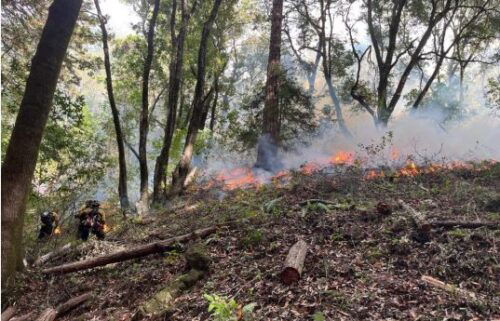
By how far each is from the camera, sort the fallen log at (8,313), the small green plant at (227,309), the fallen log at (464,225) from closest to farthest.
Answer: the small green plant at (227,309) < the fallen log at (464,225) < the fallen log at (8,313)

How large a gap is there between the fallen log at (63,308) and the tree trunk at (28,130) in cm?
151

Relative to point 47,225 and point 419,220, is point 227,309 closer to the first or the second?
point 419,220

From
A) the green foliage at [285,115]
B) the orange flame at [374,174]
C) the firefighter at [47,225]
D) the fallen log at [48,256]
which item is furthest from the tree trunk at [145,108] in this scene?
the orange flame at [374,174]

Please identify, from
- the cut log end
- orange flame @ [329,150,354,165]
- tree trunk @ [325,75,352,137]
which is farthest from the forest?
tree trunk @ [325,75,352,137]

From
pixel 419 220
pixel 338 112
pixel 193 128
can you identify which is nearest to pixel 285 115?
pixel 338 112

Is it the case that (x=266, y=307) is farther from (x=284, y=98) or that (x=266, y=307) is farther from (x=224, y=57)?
(x=224, y=57)

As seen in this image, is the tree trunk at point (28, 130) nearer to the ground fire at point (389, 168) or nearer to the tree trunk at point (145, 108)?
the ground fire at point (389, 168)

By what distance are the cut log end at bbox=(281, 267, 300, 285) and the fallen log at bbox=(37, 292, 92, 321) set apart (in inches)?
→ 122

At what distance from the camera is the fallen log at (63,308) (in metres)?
5.65

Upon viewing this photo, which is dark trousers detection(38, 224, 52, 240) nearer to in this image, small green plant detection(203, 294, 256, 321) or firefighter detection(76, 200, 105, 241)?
firefighter detection(76, 200, 105, 241)

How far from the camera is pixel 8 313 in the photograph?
6.20 m

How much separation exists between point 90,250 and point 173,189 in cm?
670

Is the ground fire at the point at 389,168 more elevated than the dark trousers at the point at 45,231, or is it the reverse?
the ground fire at the point at 389,168

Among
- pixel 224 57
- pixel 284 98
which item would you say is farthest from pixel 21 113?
pixel 224 57
